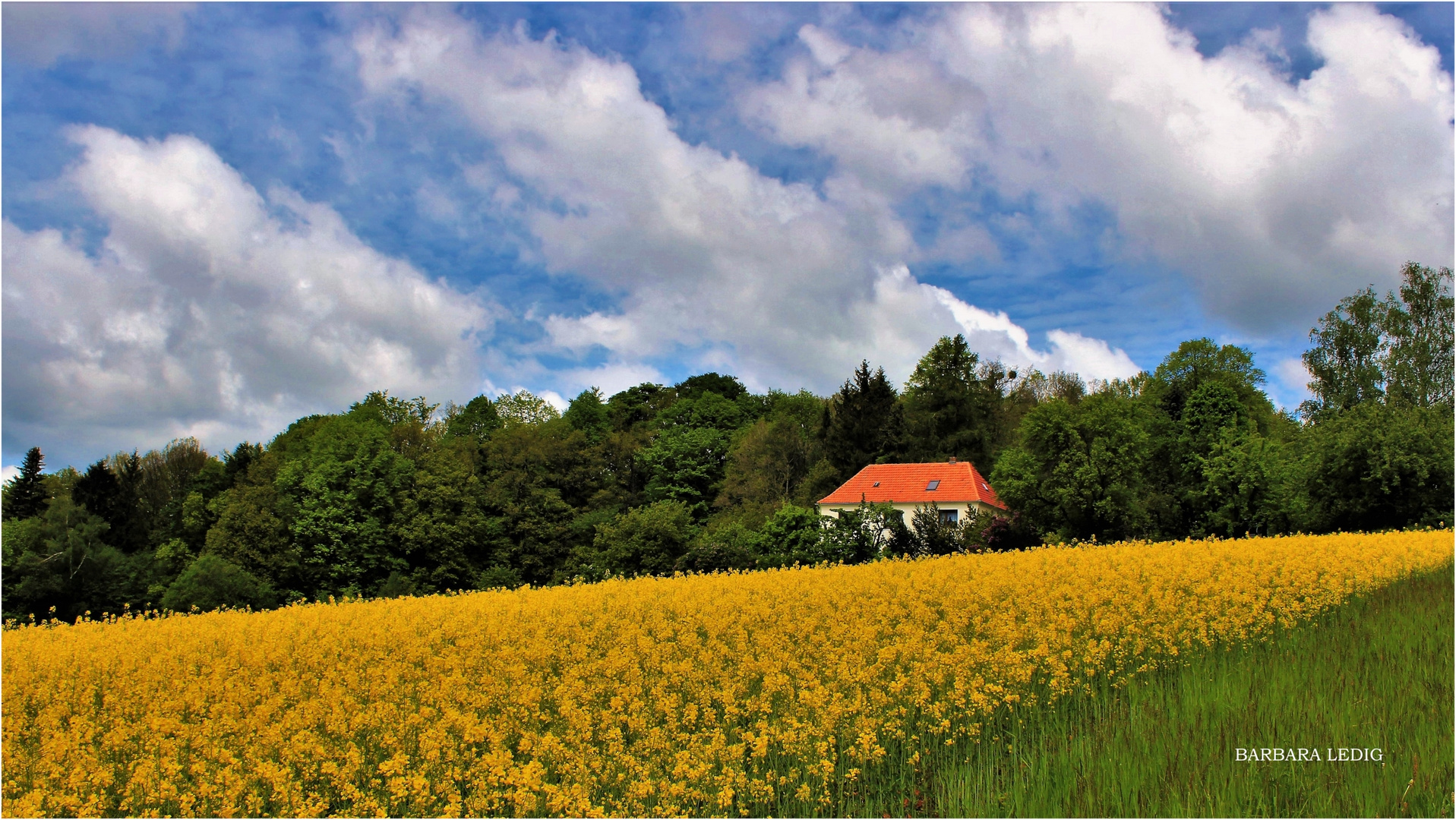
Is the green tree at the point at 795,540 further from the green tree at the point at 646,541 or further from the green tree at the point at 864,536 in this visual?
the green tree at the point at 646,541

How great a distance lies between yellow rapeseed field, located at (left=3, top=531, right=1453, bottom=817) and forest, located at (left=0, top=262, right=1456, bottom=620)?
1999 centimetres

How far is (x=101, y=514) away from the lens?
4984 cm

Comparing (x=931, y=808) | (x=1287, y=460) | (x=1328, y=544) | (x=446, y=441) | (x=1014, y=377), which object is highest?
(x=1014, y=377)

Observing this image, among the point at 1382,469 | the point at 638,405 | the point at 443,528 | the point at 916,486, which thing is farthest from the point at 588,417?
the point at 1382,469

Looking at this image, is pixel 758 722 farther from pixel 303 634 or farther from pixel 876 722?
pixel 303 634

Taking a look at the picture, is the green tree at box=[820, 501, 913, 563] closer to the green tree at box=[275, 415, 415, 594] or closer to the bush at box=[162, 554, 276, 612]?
the bush at box=[162, 554, 276, 612]

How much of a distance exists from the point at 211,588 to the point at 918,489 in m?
33.6

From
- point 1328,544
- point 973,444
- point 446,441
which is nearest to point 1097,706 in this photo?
point 1328,544

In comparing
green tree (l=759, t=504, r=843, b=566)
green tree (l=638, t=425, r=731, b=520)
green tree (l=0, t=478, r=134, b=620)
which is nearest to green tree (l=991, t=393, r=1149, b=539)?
green tree (l=759, t=504, r=843, b=566)

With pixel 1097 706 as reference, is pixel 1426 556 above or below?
above

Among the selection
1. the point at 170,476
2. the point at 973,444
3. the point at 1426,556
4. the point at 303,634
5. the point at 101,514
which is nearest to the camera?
the point at 303,634

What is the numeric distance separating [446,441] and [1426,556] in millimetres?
52527

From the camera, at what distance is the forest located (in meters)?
33.4

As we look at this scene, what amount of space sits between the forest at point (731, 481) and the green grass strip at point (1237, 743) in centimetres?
2152
